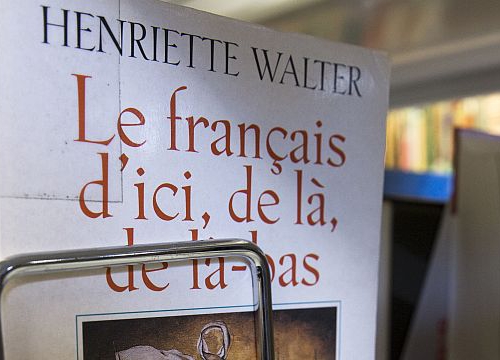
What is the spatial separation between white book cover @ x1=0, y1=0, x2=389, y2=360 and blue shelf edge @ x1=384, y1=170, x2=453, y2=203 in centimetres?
27

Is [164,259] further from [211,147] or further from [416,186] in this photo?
[416,186]

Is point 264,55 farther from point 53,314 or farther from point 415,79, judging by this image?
point 415,79

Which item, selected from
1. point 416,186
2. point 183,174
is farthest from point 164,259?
point 416,186

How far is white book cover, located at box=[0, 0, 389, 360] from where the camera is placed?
305 mm

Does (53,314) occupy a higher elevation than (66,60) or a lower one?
lower

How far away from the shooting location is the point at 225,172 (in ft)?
1.19

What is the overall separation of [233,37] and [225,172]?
91mm

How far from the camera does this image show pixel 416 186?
70 cm

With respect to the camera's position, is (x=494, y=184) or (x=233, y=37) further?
(x=494, y=184)

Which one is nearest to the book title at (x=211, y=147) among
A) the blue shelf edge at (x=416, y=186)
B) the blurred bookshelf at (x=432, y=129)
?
the blue shelf edge at (x=416, y=186)

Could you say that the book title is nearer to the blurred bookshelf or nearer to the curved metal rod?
the curved metal rod

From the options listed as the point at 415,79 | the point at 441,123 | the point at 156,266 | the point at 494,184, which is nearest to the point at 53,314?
the point at 156,266

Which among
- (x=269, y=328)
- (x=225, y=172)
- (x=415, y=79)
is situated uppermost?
(x=415, y=79)

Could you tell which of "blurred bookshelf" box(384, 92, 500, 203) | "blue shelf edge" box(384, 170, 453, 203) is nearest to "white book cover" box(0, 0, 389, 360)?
"blue shelf edge" box(384, 170, 453, 203)
